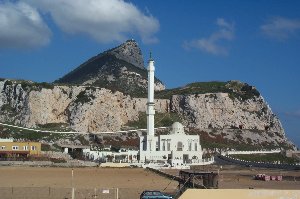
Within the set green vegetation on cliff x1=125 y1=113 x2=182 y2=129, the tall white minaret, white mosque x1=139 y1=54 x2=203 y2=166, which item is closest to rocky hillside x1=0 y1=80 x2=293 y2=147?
green vegetation on cliff x1=125 y1=113 x2=182 y2=129

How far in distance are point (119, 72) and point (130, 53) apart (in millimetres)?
24619

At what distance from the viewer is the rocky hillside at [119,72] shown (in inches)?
5487

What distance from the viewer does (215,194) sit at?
13.7m

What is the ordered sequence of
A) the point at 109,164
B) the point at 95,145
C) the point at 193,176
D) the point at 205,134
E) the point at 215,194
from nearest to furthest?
1. the point at 215,194
2. the point at 193,176
3. the point at 109,164
4. the point at 95,145
5. the point at 205,134

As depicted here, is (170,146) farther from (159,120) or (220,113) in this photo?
(220,113)

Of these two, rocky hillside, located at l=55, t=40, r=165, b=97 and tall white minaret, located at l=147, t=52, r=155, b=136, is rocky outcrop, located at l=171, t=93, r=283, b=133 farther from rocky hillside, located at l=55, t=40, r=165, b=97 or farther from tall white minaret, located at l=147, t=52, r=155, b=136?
tall white minaret, located at l=147, t=52, r=155, b=136

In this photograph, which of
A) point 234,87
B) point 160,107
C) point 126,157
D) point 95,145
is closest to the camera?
point 126,157

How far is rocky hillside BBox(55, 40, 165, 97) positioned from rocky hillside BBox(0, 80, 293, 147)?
9280mm

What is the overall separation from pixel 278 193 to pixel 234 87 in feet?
419

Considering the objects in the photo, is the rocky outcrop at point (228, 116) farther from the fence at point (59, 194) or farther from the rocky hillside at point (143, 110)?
the fence at point (59, 194)

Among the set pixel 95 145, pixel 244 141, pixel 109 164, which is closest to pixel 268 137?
pixel 244 141

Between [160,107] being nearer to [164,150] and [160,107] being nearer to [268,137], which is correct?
[268,137]

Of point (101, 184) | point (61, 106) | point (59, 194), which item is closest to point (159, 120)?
point (61, 106)

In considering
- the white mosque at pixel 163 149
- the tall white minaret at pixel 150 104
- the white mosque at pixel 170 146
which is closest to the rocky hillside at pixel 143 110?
the tall white minaret at pixel 150 104
